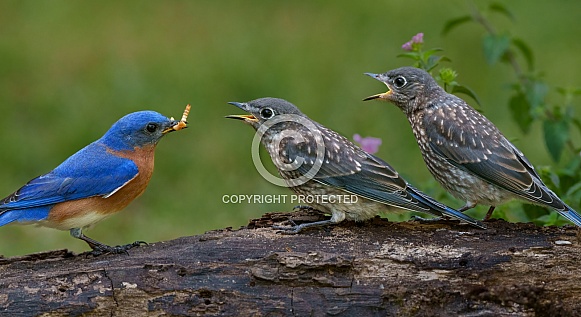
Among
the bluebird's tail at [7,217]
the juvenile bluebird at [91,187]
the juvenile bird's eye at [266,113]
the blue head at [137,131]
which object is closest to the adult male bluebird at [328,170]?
the juvenile bird's eye at [266,113]

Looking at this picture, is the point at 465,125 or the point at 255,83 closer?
the point at 465,125

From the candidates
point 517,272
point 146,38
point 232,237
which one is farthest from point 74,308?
point 146,38

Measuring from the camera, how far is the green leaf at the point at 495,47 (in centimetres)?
720

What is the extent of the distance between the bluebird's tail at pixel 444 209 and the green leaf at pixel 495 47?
187cm

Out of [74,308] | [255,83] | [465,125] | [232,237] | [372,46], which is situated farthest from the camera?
[372,46]

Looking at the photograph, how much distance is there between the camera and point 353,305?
519 cm

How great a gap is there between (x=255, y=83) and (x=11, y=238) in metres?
3.50

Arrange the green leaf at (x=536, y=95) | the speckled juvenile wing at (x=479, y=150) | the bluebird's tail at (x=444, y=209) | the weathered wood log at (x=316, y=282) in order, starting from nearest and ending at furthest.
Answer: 1. the weathered wood log at (x=316, y=282)
2. the bluebird's tail at (x=444, y=209)
3. the speckled juvenile wing at (x=479, y=150)
4. the green leaf at (x=536, y=95)

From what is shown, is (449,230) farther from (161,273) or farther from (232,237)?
(161,273)

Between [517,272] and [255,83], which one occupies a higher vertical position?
[255,83]

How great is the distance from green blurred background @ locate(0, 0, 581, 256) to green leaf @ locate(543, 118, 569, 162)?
7.82 ft

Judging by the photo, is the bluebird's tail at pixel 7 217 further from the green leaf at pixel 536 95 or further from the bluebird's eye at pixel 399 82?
the green leaf at pixel 536 95

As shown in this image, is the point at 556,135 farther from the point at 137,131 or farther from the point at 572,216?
the point at 137,131

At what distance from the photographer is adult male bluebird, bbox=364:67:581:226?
5883mm
